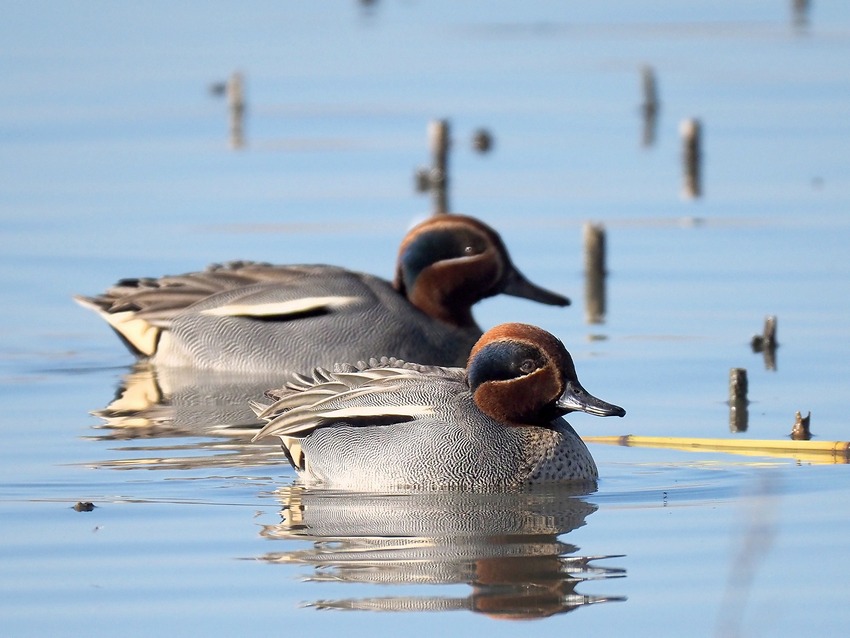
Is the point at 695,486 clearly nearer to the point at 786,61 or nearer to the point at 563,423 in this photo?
the point at 563,423

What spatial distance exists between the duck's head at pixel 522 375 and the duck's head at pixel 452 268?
3.69 m

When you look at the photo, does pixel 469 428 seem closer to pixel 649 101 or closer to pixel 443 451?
pixel 443 451

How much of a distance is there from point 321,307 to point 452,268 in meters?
0.95

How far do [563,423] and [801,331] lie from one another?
3.81 meters

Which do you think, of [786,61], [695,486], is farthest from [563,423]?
[786,61]

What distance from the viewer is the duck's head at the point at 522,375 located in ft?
29.8

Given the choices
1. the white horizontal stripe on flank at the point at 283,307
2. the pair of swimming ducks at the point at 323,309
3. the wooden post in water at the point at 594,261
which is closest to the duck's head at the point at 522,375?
the pair of swimming ducks at the point at 323,309

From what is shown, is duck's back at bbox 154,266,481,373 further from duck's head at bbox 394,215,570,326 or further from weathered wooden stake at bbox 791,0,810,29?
weathered wooden stake at bbox 791,0,810,29

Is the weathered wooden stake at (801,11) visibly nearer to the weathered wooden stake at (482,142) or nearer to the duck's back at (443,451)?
the weathered wooden stake at (482,142)

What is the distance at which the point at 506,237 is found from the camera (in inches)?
627

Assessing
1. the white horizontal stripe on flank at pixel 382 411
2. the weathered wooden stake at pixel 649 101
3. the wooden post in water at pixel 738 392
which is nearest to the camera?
the white horizontal stripe on flank at pixel 382 411

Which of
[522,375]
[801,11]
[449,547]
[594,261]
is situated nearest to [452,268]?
[594,261]

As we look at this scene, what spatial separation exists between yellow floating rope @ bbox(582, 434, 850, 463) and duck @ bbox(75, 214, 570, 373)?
111 inches

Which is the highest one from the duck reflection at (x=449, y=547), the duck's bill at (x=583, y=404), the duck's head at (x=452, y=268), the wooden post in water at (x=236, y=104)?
the wooden post in water at (x=236, y=104)
